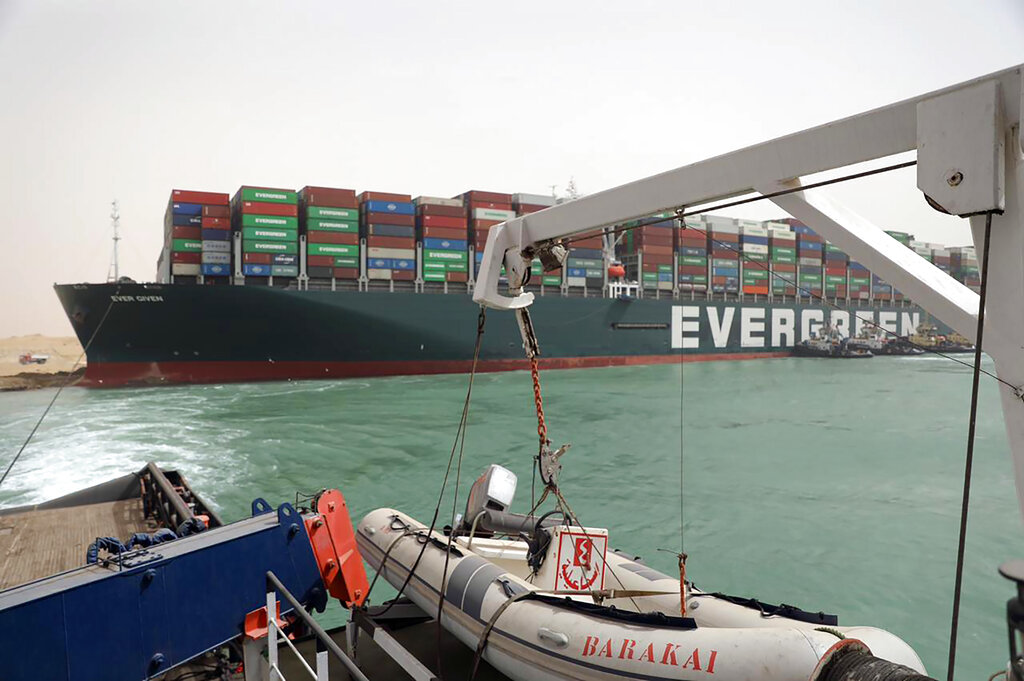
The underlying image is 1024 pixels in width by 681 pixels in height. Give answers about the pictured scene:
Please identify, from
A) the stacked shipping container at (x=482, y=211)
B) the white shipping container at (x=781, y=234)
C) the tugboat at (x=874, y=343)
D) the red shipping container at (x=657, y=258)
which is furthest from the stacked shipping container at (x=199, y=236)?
the tugboat at (x=874, y=343)

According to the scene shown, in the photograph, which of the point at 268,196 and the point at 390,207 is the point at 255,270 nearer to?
the point at 268,196

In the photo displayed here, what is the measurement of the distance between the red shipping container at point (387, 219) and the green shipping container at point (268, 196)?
2.71 m

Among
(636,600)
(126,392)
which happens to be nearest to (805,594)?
(636,600)

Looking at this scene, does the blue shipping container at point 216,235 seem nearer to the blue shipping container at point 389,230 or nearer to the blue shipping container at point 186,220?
the blue shipping container at point 186,220

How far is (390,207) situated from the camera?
24172 millimetres

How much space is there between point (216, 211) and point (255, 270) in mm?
2724

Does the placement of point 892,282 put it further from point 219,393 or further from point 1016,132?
point 219,393

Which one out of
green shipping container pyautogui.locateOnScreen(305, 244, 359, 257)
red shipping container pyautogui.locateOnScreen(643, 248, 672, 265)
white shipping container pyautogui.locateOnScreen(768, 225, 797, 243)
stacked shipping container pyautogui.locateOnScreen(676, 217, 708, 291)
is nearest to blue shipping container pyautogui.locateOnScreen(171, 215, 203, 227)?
green shipping container pyautogui.locateOnScreen(305, 244, 359, 257)

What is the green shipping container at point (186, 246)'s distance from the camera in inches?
840

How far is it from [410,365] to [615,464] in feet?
43.3

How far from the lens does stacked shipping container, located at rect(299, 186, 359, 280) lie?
883 inches

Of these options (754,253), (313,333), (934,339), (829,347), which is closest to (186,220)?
(313,333)

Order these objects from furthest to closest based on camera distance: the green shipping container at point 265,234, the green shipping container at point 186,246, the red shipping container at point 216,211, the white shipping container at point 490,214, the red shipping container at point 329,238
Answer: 1. the white shipping container at point 490,214
2. the red shipping container at point 329,238
3. the red shipping container at point 216,211
4. the green shipping container at point 265,234
5. the green shipping container at point 186,246

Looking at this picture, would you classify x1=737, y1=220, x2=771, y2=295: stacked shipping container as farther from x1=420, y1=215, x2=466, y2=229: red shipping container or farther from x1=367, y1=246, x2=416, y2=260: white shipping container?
x1=367, y1=246, x2=416, y2=260: white shipping container
